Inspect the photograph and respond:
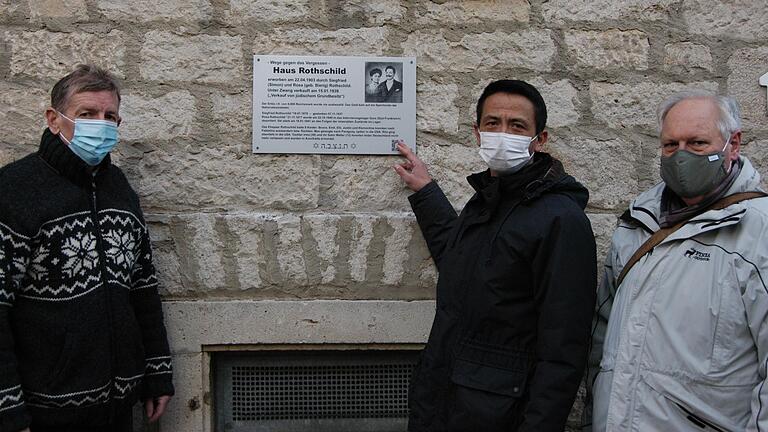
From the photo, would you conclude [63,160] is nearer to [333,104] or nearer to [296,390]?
[333,104]

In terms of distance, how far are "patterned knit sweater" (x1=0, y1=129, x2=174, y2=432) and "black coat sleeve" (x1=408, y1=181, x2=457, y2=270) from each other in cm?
116

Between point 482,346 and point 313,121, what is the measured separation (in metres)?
1.32

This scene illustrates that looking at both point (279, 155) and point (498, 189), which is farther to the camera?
point (279, 155)

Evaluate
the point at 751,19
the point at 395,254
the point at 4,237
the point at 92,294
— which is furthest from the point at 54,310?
the point at 751,19

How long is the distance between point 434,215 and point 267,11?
3.63 ft

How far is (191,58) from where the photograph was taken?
3119 mm

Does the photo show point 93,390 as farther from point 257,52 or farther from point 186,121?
point 257,52

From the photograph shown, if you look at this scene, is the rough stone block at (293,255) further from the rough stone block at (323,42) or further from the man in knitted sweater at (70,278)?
the rough stone block at (323,42)

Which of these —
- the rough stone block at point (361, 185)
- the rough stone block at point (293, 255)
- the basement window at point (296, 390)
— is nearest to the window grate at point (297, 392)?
the basement window at point (296, 390)

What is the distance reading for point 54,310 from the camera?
95.0 inches

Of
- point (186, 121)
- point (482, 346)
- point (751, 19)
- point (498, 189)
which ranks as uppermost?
point (751, 19)

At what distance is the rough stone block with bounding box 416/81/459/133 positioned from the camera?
317 cm

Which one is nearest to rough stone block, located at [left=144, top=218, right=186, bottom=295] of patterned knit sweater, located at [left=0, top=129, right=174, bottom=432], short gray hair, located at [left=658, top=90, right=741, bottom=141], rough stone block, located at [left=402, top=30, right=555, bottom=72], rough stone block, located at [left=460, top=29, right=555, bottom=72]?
patterned knit sweater, located at [left=0, top=129, right=174, bottom=432]

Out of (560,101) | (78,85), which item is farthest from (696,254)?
(78,85)
